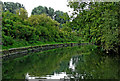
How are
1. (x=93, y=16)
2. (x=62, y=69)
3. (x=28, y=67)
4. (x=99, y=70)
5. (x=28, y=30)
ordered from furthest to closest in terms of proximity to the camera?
1. (x=28, y=30)
2. (x=28, y=67)
3. (x=93, y=16)
4. (x=62, y=69)
5. (x=99, y=70)

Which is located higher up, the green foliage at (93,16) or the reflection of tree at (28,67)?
the green foliage at (93,16)

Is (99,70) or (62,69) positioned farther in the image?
(62,69)

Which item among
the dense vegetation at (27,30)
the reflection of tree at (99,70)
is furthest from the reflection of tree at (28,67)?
the dense vegetation at (27,30)

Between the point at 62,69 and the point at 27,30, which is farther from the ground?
the point at 27,30

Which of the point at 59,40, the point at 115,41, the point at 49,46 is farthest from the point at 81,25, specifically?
the point at 59,40

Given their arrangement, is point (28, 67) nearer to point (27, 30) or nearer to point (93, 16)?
point (93, 16)

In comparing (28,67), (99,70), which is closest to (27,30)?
(28,67)

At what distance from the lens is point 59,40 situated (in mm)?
50000

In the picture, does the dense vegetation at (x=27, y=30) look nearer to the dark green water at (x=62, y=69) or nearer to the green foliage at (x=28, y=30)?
the green foliage at (x=28, y=30)

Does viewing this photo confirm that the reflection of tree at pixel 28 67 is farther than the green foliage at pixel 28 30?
No

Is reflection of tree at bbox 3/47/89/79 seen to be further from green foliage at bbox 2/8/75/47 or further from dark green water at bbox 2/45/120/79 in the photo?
green foliage at bbox 2/8/75/47

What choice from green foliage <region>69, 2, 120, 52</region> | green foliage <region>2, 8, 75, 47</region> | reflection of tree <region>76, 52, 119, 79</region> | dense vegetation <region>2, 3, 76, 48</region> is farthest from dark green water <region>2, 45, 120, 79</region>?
dense vegetation <region>2, 3, 76, 48</region>

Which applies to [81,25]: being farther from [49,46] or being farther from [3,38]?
[49,46]

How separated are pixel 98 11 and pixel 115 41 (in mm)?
5764
